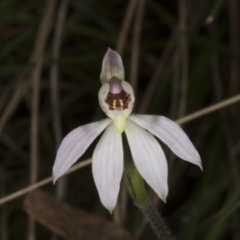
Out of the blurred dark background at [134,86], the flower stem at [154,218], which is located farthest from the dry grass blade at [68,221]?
the flower stem at [154,218]

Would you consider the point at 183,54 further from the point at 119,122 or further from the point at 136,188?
the point at 136,188

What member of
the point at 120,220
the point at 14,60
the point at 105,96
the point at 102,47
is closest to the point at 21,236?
A: the point at 120,220

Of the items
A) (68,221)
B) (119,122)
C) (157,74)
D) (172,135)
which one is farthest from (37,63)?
(172,135)

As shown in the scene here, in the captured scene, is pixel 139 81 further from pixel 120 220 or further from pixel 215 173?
pixel 120 220

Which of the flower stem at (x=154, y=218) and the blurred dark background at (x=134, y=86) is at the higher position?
the blurred dark background at (x=134, y=86)

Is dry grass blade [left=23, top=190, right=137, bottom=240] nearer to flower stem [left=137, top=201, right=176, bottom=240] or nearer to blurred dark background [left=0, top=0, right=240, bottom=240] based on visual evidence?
blurred dark background [left=0, top=0, right=240, bottom=240]

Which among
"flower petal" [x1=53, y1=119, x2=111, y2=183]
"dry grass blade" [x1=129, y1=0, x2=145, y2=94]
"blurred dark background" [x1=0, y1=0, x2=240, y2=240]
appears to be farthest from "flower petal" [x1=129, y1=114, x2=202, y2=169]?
"dry grass blade" [x1=129, y1=0, x2=145, y2=94]

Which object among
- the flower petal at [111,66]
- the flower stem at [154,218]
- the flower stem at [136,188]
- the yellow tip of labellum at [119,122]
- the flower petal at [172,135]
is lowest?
the flower stem at [154,218]

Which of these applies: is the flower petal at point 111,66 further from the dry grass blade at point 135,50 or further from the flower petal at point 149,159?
the dry grass blade at point 135,50
